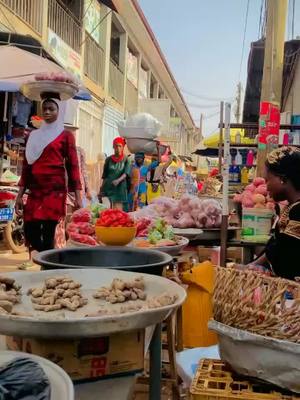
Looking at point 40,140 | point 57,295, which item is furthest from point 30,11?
point 57,295

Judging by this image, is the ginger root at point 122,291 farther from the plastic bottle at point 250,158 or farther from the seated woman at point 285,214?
the plastic bottle at point 250,158

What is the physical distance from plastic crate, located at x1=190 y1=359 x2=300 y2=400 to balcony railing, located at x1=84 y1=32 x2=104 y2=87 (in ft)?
42.6

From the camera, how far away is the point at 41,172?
4.33m


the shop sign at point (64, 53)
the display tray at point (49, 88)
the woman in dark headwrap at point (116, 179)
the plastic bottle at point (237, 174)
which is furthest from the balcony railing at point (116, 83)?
the display tray at point (49, 88)

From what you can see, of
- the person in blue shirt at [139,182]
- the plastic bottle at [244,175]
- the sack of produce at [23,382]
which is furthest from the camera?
the plastic bottle at [244,175]

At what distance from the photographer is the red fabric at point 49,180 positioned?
4.32 metres

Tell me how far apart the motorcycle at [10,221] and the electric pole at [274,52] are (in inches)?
145

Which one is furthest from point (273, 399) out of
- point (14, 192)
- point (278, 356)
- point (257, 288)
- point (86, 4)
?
point (86, 4)

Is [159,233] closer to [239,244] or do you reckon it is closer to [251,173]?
[239,244]

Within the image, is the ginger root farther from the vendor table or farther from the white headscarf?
the white headscarf

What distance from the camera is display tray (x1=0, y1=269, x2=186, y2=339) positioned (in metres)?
1.49

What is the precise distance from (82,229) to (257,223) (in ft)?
4.99

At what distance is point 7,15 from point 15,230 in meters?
3.81

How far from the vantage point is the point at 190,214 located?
4.39m
